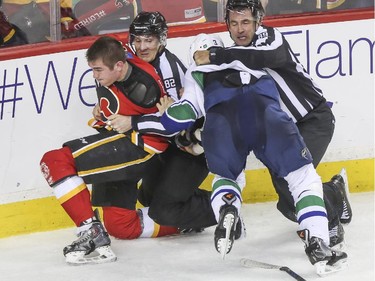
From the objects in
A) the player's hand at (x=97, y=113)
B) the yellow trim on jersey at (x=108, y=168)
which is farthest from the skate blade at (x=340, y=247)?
the player's hand at (x=97, y=113)

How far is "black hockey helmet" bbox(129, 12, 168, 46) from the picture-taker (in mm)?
4652

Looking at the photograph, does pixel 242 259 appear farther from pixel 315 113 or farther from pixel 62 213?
pixel 62 213

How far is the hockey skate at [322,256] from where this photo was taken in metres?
4.16

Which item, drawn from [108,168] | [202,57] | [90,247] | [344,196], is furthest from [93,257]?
[344,196]

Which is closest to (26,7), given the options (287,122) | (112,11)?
(112,11)

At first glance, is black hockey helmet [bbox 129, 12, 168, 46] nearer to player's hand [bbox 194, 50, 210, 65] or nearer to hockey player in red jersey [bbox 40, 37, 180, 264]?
hockey player in red jersey [bbox 40, 37, 180, 264]

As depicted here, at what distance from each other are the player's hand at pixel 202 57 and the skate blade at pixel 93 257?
83 cm

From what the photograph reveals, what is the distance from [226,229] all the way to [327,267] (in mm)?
410

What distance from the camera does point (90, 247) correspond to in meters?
4.54

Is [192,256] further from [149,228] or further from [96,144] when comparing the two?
[96,144]

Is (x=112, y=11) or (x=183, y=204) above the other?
(x=112, y=11)

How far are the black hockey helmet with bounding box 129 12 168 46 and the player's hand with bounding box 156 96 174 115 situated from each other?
0.26 meters

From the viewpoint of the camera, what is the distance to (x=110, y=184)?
4.71m

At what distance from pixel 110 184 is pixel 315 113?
880 millimetres
